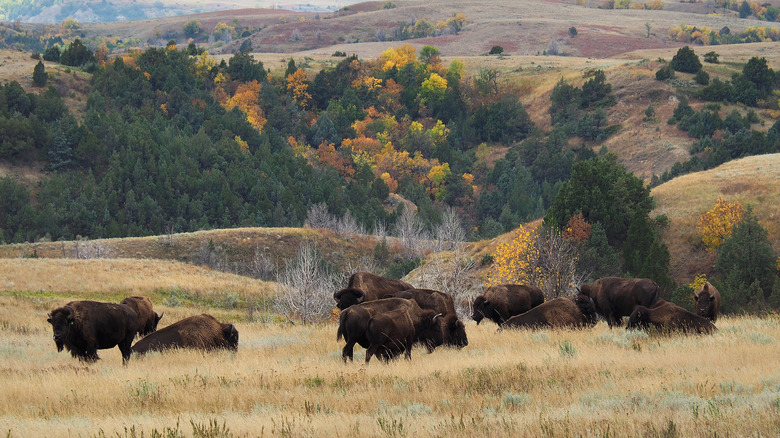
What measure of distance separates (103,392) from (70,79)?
12940 centimetres

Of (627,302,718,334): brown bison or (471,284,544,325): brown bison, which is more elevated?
(627,302,718,334): brown bison

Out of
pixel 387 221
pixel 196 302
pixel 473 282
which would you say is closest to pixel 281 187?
pixel 387 221

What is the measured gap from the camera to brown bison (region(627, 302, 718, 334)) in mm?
16078

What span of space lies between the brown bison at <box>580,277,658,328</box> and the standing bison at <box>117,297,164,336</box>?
11000mm

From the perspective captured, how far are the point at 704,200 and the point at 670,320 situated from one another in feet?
163

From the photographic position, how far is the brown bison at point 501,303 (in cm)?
1994

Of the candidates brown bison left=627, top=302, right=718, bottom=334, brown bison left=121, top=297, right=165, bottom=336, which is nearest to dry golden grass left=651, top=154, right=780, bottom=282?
brown bison left=627, top=302, right=718, bottom=334

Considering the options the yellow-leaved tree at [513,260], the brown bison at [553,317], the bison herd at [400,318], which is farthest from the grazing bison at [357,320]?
the yellow-leaved tree at [513,260]

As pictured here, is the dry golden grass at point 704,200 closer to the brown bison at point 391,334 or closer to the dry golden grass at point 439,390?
the dry golden grass at point 439,390

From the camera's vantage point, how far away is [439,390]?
11742 mm

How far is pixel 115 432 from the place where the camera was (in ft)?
29.8

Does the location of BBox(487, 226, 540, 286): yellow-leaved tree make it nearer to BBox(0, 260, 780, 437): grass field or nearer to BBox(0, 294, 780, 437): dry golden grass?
BBox(0, 260, 780, 437): grass field

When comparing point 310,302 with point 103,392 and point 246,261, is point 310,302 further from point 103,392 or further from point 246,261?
point 246,261

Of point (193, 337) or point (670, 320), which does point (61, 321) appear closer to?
point (193, 337)
